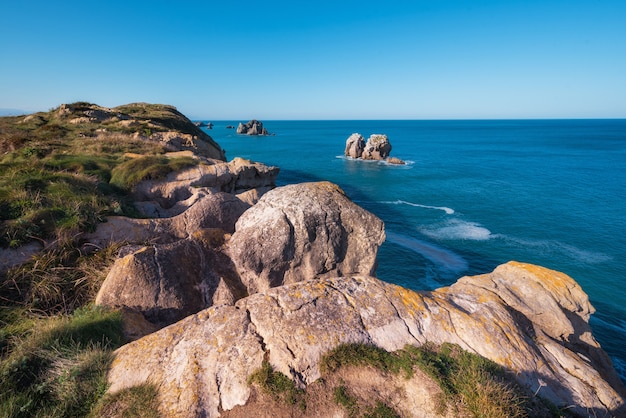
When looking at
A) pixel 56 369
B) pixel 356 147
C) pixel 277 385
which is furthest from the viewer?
pixel 356 147

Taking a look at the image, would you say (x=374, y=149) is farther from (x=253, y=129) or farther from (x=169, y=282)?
(x=253, y=129)

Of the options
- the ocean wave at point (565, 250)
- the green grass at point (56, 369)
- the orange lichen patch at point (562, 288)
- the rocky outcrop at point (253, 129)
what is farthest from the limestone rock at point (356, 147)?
the rocky outcrop at point (253, 129)

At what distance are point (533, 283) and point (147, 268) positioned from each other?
1475 cm

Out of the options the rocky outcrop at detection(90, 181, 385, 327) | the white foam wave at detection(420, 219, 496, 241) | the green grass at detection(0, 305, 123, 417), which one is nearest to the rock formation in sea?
the white foam wave at detection(420, 219, 496, 241)

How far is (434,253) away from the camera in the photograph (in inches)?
1380

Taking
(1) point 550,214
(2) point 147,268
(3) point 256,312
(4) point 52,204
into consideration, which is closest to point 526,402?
(3) point 256,312

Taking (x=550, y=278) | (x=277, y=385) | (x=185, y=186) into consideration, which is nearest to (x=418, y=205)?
(x=550, y=278)

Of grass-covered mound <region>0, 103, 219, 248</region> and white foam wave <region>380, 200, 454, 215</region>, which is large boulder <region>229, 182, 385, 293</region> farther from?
white foam wave <region>380, 200, 454, 215</region>

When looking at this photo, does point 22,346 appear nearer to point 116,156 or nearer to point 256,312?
point 256,312

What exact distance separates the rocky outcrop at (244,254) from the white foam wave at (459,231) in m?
32.3

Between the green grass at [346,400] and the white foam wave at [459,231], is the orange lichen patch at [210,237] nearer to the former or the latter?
the green grass at [346,400]

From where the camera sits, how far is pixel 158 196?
61.9 ft

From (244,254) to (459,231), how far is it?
38.7 m

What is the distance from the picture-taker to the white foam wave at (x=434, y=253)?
32156 millimetres
